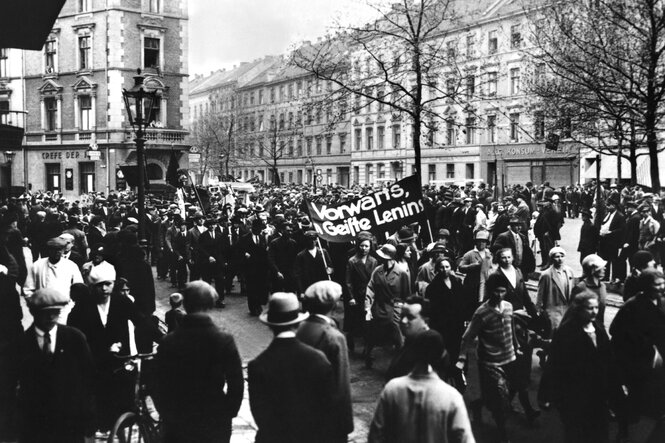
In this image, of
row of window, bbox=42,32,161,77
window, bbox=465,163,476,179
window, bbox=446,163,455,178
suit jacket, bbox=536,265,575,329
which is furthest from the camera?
window, bbox=446,163,455,178

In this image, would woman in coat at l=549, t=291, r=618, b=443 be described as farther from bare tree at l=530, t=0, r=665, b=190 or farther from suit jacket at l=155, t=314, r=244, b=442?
bare tree at l=530, t=0, r=665, b=190

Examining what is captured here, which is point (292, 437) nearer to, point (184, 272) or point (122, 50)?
point (184, 272)

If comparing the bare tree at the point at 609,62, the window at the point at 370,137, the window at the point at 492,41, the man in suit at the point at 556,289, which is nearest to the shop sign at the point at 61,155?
the window at the point at 492,41

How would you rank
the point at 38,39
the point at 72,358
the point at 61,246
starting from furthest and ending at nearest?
the point at 38,39, the point at 61,246, the point at 72,358

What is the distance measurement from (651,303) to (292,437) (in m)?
3.68

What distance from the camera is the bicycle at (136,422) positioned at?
577cm

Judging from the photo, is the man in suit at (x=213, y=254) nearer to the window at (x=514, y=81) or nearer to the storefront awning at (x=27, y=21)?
the storefront awning at (x=27, y=21)

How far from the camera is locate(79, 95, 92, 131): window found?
156 ft

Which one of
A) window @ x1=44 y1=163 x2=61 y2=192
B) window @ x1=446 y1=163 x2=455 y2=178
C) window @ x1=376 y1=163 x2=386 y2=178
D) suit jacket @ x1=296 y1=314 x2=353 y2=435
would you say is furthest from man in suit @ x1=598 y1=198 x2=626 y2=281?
window @ x1=376 y1=163 x2=386 y2=178

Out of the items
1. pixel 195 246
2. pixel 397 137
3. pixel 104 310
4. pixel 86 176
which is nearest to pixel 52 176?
pixel 86 176

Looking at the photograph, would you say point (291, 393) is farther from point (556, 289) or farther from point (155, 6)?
point (155, 6)

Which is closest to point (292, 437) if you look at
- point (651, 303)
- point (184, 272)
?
point (651, 303)

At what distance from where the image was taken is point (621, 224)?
15977 mm

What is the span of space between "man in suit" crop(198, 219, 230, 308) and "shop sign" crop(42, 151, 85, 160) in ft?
114
